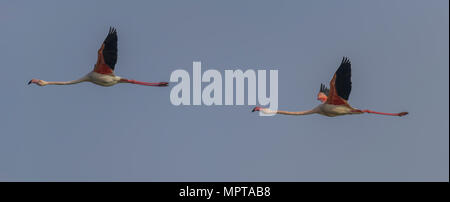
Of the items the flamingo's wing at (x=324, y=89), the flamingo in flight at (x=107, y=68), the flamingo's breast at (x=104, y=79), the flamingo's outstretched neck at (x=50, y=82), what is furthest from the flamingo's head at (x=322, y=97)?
the flamingo's outstretched neck at (x=50, y=82)

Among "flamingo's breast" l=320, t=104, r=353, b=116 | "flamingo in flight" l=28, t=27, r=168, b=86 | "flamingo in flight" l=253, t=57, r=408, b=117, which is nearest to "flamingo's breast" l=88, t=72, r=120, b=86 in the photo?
"flamingo in flight" l=28, t=27, r=168, b=86

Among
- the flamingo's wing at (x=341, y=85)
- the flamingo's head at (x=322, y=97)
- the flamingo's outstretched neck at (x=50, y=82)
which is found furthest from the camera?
the flamingo's head at (x=322, y=97)

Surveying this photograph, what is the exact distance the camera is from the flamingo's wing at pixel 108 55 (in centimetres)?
4075

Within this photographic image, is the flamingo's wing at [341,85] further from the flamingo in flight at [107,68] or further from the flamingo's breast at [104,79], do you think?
the flamingo's breast at [104,79]

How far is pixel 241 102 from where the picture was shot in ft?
135

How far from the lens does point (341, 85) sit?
131 feet

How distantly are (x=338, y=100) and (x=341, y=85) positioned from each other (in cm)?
67

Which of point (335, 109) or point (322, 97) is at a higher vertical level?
point (322, 97)

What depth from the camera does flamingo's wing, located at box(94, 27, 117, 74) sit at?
40750 millimetres

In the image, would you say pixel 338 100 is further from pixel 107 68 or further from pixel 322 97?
pixel 107 68

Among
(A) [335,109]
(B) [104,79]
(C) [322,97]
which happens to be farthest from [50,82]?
(A) [335,109]

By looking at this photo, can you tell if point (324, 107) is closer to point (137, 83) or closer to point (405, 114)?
point (405, 114)

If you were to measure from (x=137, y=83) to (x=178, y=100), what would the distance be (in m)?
1.79
